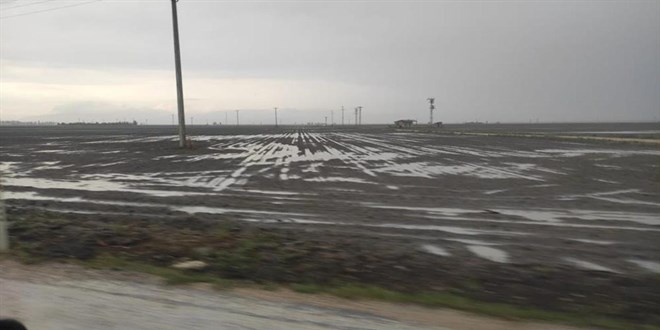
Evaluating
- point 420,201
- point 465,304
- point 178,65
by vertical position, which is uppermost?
point 178,65

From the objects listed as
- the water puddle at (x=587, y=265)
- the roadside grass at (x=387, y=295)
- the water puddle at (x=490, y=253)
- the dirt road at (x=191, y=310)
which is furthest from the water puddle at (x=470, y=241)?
the dirt road at (x=191, y=310)

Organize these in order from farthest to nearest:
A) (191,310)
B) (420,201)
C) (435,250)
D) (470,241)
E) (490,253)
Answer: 1. (420,201)
2. (470,241)
3. (435,250)
4. (490,253)
5. (191,310)

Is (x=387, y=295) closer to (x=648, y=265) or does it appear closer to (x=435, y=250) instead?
(x=435, y=250)

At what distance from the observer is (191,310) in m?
5.25

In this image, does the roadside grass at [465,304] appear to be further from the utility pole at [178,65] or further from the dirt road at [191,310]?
the utility pole at [178,65]

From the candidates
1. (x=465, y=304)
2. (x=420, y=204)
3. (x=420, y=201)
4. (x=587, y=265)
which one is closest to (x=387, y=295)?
(x=465, y=304)

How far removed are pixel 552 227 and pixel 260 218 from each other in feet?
21.1

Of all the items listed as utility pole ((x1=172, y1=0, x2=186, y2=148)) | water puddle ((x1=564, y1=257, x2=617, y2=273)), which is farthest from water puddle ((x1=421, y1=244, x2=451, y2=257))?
utility pole ((x1=172, y1=0, x2=186, y2=148))

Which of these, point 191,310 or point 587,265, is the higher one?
point 191,310

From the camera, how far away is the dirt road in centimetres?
486

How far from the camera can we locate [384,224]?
10.6 metres

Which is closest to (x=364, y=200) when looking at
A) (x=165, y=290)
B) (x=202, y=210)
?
(x=202, y=210)

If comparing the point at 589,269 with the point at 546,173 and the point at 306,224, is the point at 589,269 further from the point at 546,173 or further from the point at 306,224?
the point at 546,173

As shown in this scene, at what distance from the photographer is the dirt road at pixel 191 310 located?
191 inches
